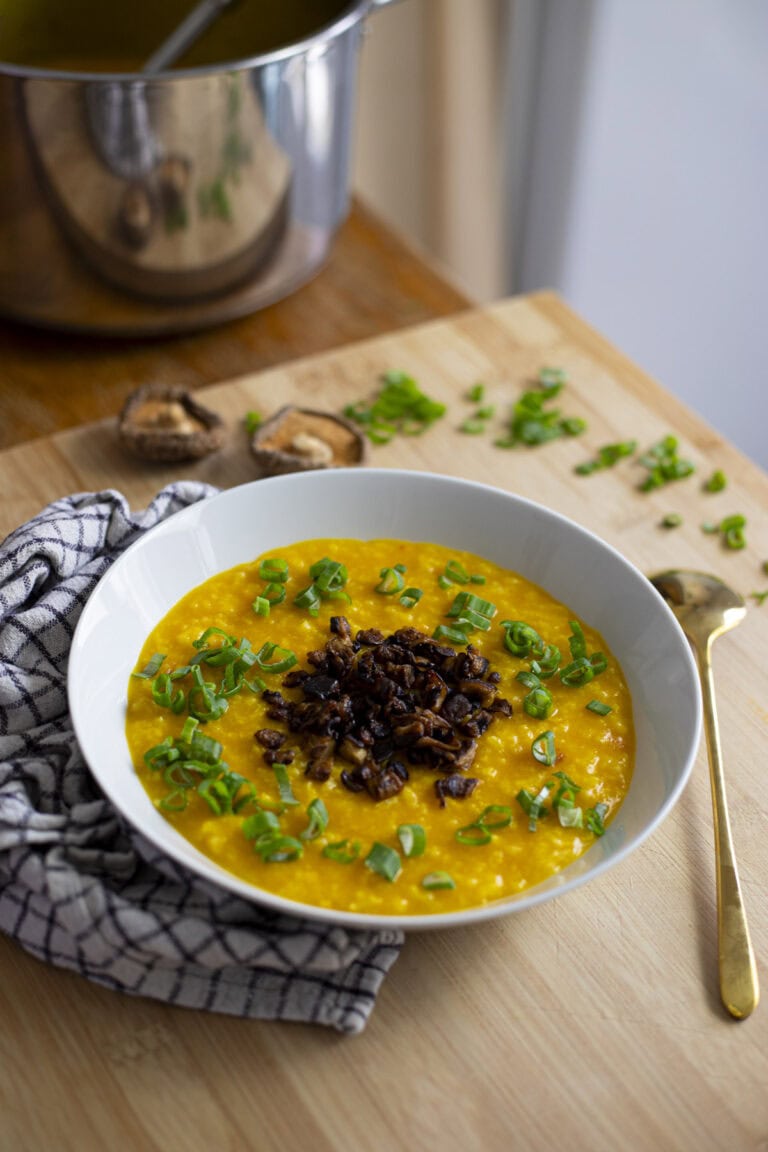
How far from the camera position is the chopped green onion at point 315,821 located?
177 cm

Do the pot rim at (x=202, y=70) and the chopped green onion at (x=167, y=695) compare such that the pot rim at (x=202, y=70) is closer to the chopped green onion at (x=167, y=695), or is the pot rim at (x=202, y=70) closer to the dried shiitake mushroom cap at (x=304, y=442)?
the dried shiitake mushroom cap at (x=304, y=442)

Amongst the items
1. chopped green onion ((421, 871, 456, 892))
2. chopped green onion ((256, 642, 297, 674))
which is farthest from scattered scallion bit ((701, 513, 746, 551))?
chopped green onion ((421, 871, 456, 892))

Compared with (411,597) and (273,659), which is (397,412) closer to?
(411,597)

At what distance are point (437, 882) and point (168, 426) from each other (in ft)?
4.30

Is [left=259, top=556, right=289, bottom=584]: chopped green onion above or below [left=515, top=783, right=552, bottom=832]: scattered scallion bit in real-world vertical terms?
above

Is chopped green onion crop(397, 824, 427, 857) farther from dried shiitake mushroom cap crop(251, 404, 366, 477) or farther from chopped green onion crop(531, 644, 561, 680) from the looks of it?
dried shiitake mushroom cap crop(251, 404, 366, 477)

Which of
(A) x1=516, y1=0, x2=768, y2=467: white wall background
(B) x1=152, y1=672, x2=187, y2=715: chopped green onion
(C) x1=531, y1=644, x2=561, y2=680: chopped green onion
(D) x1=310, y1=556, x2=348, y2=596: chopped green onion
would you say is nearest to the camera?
(B) x1=152, y1=672, x2=187, y2=715: chopped green onion

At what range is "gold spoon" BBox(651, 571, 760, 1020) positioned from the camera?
1772 mm

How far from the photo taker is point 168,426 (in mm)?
2633

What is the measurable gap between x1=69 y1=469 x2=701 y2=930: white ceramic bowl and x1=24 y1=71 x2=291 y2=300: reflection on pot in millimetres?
851

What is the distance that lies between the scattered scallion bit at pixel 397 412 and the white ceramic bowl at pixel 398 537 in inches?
17.8

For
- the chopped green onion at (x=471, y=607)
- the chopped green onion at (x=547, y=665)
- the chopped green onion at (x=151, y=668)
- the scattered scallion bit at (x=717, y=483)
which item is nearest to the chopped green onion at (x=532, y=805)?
the chopped green onion at (x=547, y=665)

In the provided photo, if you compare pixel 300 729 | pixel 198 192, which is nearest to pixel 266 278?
pixel 198 192

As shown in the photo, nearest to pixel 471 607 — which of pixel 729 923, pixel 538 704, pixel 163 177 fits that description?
pixel 538 704
